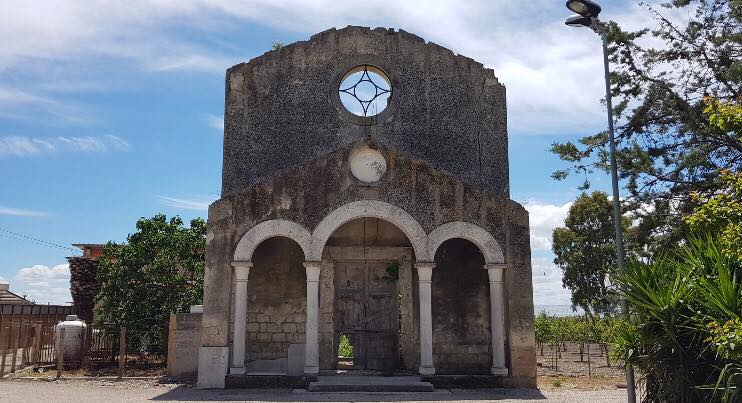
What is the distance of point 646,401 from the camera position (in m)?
9.13

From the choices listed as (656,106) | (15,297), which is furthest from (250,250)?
(15,297)

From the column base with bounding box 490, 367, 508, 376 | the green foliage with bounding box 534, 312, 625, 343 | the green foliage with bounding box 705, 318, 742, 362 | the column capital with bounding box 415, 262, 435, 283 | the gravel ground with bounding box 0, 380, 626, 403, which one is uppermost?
the column capital with bounding box 415, 262, 435, 283

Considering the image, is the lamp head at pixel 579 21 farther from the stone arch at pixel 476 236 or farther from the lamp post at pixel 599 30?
the stone arch at pixel 476 236

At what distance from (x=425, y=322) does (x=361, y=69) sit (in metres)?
8.02

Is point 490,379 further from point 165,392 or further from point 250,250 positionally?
point 165,392

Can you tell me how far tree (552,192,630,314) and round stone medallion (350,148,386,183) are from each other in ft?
84.6

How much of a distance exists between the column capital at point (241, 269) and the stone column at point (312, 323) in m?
1.38

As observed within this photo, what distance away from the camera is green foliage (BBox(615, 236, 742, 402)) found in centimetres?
742

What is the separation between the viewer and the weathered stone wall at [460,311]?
609 inches

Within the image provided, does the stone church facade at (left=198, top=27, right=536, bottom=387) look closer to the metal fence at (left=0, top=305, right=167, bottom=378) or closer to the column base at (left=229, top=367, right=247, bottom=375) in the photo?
the column base at (left=229, top=367, right=247, bottom=375)

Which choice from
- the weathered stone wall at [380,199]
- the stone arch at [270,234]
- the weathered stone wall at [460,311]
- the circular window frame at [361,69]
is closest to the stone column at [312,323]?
the stone arch at [270,234]

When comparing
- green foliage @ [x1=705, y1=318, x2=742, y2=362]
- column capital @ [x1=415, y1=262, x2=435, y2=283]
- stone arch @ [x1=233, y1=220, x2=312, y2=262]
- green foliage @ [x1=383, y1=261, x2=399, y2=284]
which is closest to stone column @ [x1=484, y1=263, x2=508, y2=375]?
column capital @ [x1=415, y1=262, x2=435, y2=283]

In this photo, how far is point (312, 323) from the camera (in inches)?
548

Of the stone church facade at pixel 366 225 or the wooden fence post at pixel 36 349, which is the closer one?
the stone church facade at pixel 366 225
